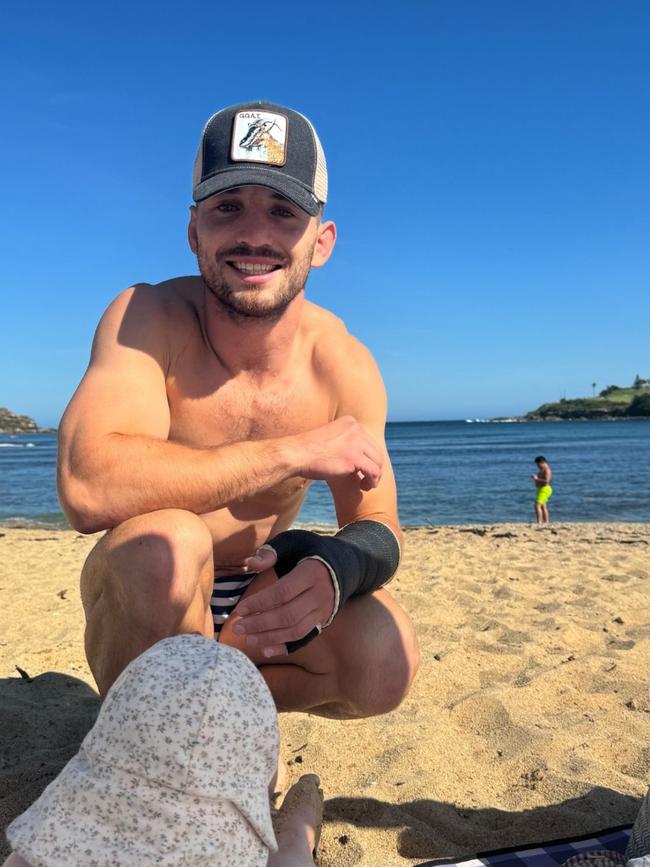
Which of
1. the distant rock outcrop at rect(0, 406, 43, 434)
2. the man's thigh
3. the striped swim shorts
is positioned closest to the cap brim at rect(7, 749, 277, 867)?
the man's thigh

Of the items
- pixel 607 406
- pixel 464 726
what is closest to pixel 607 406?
pixel 607 406

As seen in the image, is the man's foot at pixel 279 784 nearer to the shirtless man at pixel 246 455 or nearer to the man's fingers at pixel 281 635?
the shirtless man at pixel 246 455

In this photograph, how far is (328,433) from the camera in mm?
2289

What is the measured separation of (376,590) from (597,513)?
520 inches

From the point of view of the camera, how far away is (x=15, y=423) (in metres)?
87.5

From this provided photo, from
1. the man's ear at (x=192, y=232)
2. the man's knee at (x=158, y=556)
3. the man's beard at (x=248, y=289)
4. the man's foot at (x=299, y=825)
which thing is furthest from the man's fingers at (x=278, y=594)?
the man's ear at (x=192, y=232)

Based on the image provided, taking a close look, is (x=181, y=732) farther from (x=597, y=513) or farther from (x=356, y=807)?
(x=597, y=513)

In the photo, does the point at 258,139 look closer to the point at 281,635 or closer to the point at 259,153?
the point at 259,153

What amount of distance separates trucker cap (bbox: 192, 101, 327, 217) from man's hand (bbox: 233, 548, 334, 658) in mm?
1151

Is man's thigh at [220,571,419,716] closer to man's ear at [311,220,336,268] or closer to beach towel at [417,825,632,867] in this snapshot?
beach towel at [417,825,632,867]

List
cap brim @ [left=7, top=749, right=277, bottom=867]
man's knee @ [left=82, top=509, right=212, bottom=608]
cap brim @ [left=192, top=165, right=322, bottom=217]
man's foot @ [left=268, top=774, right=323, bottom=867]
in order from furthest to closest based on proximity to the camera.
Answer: cap brim @ [left=192, top=165, right=322, bottom=217] → man's knee @ [left=82, top=509, right=212, bottom=608] → man's foot @ [left=268, top=774, right=323, bottom=867] → cap brim @ [left=7, top=749, right=277, bottom=867]

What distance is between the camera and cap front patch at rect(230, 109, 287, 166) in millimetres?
2309

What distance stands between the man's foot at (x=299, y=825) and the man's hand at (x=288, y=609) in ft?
1.43

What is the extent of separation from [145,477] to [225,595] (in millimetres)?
770
